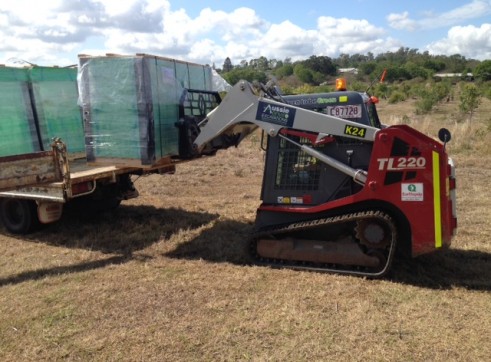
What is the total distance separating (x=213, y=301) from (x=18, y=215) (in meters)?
4.36

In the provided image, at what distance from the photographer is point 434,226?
196 inches

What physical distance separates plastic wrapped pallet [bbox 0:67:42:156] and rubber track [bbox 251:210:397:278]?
423 cm

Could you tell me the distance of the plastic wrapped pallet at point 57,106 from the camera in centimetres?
784

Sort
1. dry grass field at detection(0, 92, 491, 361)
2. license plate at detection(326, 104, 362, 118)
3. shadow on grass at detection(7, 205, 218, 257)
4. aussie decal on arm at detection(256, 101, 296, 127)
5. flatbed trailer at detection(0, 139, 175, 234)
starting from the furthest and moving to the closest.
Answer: shadow on grass at detection(7, 205, 218, 257)
flatbed trailer at detection(0, 139, 175, 234)
license plate at detection(326, 104, 362, 118)
aussie decal on arm at detection(256, 101, 296, 127)
dry grass field at detection(0, 92, 491, 361)

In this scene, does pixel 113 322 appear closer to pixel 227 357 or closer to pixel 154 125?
pixel 227 357

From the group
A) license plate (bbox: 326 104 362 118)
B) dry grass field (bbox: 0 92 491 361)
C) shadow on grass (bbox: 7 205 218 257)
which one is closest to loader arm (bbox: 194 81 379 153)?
license plate (bbox: 326 104 362 118)

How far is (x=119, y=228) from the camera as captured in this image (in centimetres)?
756

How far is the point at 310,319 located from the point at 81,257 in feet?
11.2

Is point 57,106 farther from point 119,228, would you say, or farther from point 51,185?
point 119,228

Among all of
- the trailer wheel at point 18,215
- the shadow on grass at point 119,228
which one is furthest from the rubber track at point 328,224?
the trailer wheel at point 18,215

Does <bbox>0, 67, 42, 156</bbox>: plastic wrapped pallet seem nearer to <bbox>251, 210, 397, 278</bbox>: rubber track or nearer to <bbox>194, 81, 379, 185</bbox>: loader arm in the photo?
<bbox>194, 81, 379, 185</bbox>: loader arm

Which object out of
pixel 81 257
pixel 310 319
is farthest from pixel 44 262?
pixel 310 319

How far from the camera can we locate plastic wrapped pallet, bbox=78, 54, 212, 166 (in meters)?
5.90

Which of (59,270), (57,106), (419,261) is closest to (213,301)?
(59,270)
